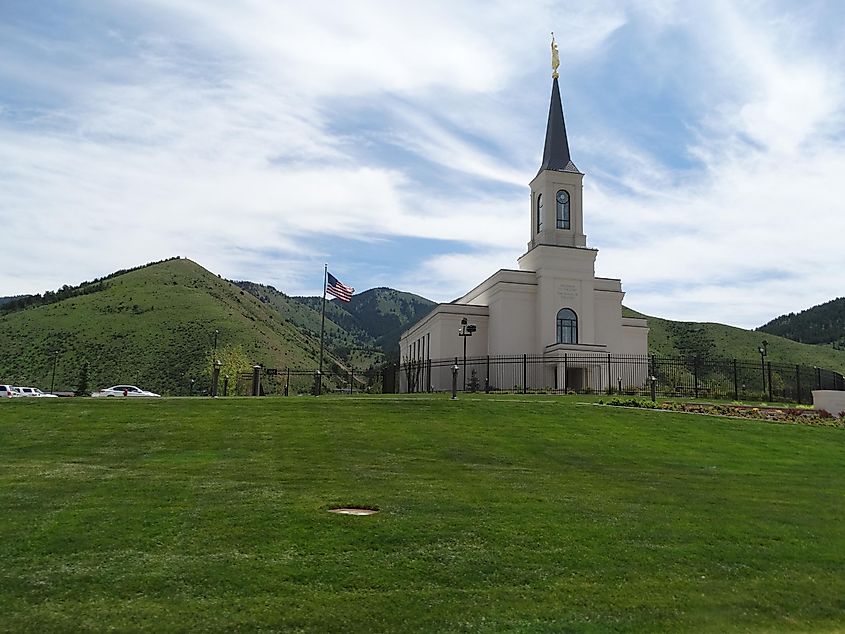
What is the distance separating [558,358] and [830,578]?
31004 millimetres

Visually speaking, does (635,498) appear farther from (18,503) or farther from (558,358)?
(558,358)

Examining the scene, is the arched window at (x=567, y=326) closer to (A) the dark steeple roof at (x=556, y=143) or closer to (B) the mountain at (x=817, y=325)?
(A) the dark steeple roof at (x=556, y=143)

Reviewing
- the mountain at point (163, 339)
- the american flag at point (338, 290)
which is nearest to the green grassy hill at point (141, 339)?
the mountain at point (163, 339)

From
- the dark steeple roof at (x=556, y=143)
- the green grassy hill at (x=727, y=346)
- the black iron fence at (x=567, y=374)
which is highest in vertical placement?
the dark steeple roof at (x=556, y=143)

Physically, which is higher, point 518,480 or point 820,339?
point 820,339

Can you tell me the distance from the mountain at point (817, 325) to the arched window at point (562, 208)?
274 ft

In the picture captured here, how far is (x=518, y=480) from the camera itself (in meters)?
12.4

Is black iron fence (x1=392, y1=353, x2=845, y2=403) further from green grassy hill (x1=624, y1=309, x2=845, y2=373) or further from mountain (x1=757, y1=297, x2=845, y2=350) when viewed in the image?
mountain (x1=757, y1=297, x2=845, y2=350)

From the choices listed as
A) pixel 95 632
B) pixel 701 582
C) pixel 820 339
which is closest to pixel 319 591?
pixel 95 632

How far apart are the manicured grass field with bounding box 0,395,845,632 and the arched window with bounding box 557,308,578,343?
27.1 meters

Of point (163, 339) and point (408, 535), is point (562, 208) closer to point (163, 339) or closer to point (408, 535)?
point (408, 535)

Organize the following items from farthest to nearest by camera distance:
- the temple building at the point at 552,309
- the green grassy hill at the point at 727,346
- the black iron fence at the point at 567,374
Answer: the green grassy hill at the point at 727,346 < the temple building at the point at 552,309 < the black iron fence at the point at 567,374

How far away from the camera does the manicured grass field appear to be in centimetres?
703

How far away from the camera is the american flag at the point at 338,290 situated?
40162 mm
